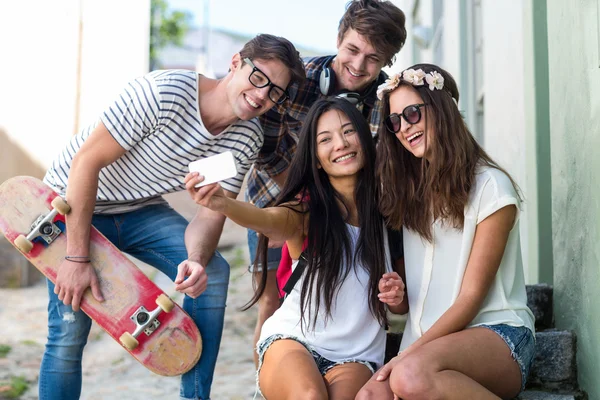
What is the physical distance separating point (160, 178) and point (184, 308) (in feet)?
1.94

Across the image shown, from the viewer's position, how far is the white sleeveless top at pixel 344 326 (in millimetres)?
2902

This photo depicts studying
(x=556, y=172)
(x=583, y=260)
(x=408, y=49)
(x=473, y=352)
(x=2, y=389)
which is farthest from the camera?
(x=408, y=49)

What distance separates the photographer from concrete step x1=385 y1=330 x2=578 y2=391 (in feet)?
10.2

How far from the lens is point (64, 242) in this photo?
3283mm

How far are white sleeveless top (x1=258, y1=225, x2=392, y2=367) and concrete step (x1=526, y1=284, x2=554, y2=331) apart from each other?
880mm

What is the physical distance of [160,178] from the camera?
11.1 ft

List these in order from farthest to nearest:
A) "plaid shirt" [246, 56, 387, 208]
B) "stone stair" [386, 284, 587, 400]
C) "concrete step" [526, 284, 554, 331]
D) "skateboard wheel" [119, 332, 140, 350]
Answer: "plaid shirt" [246, 56, 387, 208] → "concrete step" [526, 284, 554, 331] → "skateboard wheel" [119, 332, 140, 350] → "stone stair" [386, 284, 587, 400]

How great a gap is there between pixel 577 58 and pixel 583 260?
81cm

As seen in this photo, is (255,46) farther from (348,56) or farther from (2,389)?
(2,389)

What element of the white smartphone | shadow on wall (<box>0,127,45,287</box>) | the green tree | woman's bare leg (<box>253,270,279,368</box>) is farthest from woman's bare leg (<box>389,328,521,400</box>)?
the green tree

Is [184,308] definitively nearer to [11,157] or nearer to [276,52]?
[276,52]

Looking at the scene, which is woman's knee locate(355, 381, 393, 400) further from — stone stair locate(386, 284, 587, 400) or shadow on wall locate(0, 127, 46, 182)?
shadow on wall locate(0, 127, 46, 182)

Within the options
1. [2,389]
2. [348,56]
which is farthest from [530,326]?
[2,389]

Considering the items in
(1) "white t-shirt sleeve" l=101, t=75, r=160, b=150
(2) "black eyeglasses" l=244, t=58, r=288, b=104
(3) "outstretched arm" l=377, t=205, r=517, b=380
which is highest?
(2) "black eyeglasses" l=244, t=58, r=288, b=104
